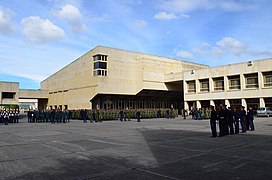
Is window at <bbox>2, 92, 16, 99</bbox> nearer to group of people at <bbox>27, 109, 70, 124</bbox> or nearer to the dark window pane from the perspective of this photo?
the dark window pane

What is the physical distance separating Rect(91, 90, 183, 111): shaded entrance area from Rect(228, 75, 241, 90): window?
50.7 ft

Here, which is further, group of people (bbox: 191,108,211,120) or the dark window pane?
the dark window pane

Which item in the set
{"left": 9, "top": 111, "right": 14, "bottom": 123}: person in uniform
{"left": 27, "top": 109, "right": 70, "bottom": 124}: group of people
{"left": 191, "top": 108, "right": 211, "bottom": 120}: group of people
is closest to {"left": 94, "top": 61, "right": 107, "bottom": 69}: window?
{"left": 27, "top": 109, "right": 70, "bottom": 124}: group of people

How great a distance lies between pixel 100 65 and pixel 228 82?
76.1 feet

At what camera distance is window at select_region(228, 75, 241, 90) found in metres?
43.7

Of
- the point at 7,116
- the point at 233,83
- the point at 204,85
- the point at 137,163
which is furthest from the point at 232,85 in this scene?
the point at 137,163

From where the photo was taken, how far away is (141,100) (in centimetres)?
5462

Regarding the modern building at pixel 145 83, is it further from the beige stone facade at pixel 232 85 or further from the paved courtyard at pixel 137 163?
the paved courtyard at pixel 137 163

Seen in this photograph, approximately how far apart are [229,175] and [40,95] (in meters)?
62.5

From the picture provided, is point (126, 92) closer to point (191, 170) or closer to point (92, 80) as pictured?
point (92, 80)

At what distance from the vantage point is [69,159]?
808 cm

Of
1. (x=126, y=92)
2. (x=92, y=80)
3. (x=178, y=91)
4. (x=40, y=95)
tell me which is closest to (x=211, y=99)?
(x=178, y=91)

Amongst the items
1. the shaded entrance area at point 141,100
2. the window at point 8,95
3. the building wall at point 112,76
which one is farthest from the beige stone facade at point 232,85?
the window at point 8,95

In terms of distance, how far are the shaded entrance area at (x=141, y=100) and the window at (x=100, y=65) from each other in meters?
4.19
